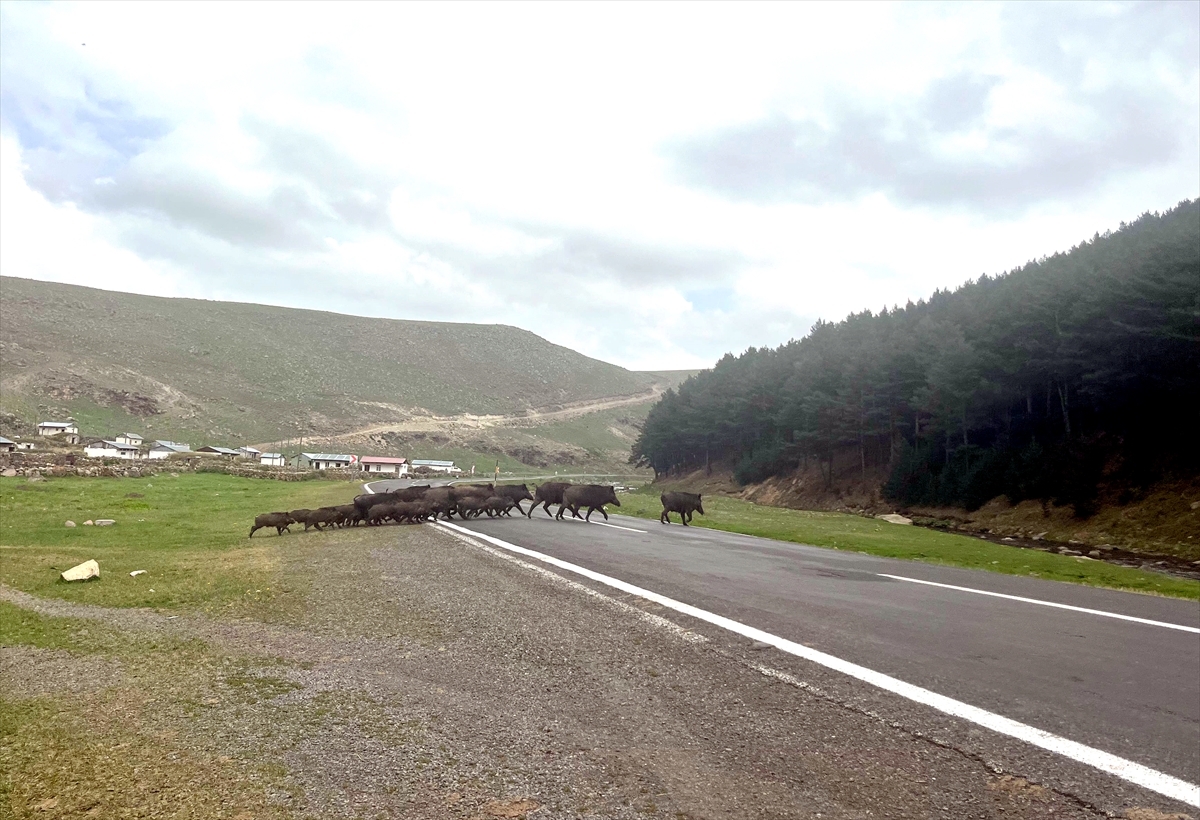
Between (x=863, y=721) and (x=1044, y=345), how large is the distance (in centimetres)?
4485

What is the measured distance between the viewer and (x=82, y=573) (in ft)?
34.3

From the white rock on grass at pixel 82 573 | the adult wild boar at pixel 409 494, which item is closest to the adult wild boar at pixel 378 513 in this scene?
the adult wild boar at pixel 409 494

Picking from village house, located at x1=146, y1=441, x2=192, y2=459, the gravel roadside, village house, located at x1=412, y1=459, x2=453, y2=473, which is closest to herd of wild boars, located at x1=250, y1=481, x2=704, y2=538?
the gravel roadside

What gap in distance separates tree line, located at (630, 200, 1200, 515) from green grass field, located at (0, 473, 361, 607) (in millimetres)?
39081

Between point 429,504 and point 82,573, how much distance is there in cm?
1364

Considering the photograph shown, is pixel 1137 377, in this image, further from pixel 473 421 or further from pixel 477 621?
pixel 473 421

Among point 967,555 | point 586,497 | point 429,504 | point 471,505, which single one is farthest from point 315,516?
point 967,555

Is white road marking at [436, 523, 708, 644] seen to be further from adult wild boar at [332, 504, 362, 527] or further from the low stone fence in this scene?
the low stone fence

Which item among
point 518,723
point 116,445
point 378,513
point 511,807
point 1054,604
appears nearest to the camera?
point 511,807

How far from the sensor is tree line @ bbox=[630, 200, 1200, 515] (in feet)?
117

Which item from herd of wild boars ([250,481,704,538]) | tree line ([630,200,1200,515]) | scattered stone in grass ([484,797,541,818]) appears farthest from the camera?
tree line ([630,200,1200,515])

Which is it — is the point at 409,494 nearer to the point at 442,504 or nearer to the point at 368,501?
the point at 442,504

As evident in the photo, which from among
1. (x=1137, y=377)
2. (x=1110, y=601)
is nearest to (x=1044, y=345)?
(x=1137, y=377)

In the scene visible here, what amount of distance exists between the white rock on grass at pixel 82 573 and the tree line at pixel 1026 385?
134 feet
